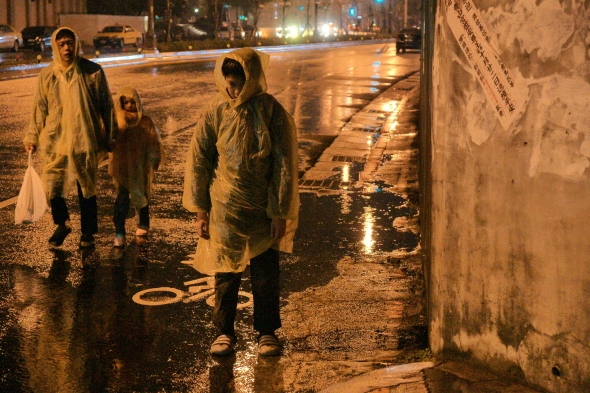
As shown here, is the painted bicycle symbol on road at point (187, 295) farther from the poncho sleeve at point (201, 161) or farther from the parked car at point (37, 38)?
the parked car at point (37, 38)

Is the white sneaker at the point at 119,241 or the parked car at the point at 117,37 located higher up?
the parked car at the point at 117,37

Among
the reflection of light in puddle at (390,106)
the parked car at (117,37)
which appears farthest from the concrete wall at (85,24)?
the reflection of light in puddle at (390,106)

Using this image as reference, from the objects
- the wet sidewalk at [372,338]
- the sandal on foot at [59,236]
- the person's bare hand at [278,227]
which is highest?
the person's bare hand at [278,227]

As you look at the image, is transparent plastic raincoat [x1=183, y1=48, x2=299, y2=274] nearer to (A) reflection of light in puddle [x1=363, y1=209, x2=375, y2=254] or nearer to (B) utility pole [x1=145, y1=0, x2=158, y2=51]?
(A) reflection of light in puddle [x1=363, y1=209, x2=375, y2=254]

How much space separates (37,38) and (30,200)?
40954mm

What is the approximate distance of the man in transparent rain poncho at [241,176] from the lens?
477 centimetres

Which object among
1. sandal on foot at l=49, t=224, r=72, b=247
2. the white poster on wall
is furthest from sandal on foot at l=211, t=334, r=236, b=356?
sandal on foot at l=49, t=224, r=72, b=247

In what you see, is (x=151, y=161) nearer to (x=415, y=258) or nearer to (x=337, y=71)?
(x=415, y=258)

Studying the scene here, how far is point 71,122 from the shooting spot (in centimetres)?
693

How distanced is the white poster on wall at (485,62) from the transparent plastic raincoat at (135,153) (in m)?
3.76

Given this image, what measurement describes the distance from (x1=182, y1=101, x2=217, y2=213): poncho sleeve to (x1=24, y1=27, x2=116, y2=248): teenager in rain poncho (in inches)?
92.7

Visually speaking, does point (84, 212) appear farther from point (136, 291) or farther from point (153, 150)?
point (136, 291)

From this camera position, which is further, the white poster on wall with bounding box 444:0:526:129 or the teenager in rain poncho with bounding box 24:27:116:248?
the teenager in rain poncho with bounding box 24:27:116:248

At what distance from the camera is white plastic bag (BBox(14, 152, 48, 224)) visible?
22.9 ft
